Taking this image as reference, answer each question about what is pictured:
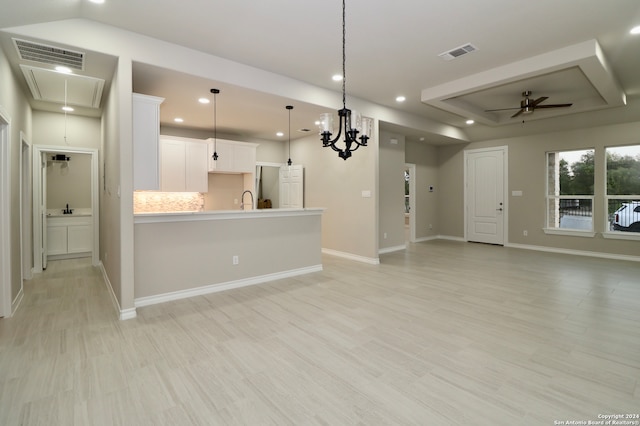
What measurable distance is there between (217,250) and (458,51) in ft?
13.0

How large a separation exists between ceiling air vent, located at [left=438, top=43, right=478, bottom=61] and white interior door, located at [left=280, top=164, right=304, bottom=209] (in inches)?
167

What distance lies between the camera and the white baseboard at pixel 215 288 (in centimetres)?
362

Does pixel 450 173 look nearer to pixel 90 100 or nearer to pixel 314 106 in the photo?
pixel 314 106

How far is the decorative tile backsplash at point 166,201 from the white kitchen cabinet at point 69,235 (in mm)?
1257

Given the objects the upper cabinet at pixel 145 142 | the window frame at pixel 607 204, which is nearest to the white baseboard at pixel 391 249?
the window frame at pixel 607 204

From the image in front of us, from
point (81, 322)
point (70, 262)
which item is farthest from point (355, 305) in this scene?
point (70, 262)

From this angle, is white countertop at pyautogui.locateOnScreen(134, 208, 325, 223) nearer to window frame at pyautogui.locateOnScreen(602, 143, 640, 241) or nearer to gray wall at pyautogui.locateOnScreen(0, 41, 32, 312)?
gray wall at pyautogui.locateOnScreen(0, 41, 32, 312)

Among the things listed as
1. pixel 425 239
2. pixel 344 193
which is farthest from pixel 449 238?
pixel 344 193

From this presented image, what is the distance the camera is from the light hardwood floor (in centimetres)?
183

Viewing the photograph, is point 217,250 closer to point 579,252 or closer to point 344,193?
point 344,193

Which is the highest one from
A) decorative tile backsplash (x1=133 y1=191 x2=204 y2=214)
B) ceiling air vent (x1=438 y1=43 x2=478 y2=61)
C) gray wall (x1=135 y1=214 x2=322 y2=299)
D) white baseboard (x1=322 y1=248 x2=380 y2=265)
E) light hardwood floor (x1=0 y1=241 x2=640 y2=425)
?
ceiling air vent (x1=438 y1=43 x2=478 y2=61)

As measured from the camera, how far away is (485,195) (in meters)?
8.21

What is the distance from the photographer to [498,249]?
7367 mm

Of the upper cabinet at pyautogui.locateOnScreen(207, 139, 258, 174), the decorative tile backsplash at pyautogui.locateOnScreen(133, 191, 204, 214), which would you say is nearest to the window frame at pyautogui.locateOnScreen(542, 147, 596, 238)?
the upper cabinet at pyautogui.locateOnScreen(207, 139, 258, 174)
